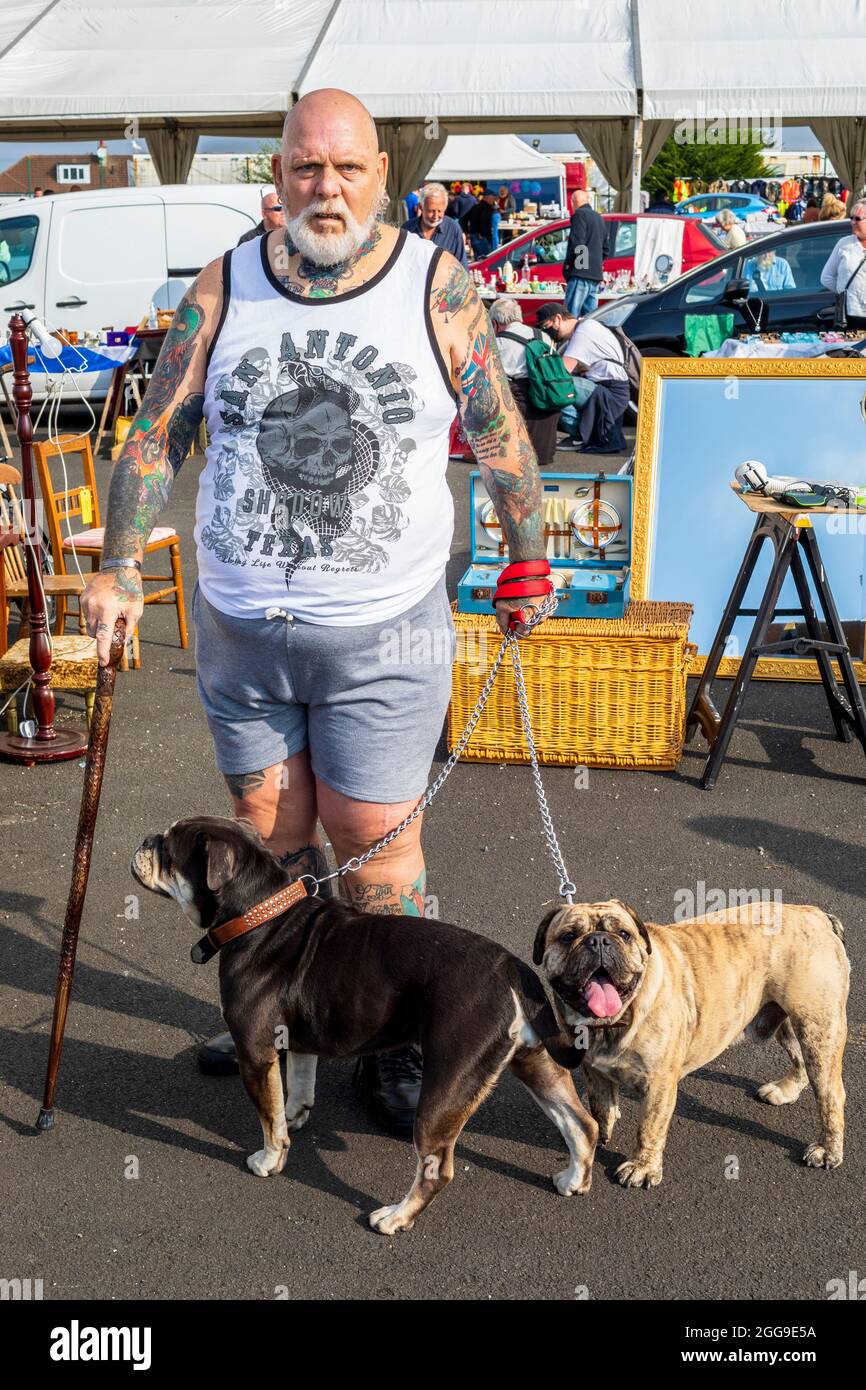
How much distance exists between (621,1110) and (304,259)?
226cm

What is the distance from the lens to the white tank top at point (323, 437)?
3031 millimetres

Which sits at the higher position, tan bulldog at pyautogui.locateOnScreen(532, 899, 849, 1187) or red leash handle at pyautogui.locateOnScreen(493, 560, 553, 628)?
red leash handle at pyautogui.locateOnScreen(493, 560, 553, 628)

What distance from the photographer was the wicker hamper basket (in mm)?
5766

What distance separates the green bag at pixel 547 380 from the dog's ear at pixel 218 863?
8865 millimetres

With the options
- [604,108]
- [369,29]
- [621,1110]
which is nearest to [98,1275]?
[621,1110]

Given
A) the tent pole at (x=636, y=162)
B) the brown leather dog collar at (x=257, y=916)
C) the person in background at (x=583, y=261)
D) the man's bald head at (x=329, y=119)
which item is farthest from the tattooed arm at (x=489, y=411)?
the tent pole at (x=636, y=162)

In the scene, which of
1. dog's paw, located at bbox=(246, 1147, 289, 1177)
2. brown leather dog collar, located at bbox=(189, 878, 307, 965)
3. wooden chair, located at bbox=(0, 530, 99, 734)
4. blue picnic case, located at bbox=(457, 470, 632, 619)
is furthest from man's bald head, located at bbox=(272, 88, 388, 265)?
blue picnic case, located at bbox=(457, 470, 632, 619)

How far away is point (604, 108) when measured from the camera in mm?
16578

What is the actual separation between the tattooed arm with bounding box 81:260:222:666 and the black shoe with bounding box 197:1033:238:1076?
3.83 ft

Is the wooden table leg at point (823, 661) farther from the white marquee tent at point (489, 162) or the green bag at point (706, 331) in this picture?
the white marquee tent at point (489, 162)

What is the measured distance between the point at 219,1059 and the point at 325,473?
1.67 meters

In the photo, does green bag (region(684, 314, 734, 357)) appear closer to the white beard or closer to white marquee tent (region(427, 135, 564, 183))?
the white beard
